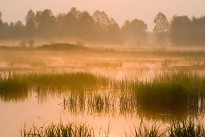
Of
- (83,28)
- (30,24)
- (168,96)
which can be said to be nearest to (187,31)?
(83,28)

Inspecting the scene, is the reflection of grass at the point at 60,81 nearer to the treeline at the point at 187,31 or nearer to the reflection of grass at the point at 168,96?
the reflection of grass at the point at 168,96

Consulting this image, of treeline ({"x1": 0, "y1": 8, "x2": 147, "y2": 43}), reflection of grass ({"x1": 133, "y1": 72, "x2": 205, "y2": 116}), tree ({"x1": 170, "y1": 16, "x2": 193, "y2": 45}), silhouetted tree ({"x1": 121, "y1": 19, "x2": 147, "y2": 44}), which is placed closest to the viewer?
reflection of grass ({"x1": 133, "y1": 72, "x2": 205, "y2": 116})

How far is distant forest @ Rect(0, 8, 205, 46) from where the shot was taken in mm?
81625

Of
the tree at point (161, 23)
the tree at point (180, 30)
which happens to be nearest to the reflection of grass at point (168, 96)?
the tree at point (180, 30)

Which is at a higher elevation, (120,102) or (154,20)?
(154,20)

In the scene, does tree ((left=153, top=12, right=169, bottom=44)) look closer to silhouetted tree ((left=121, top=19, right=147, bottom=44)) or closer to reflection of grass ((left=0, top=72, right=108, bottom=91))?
silhouetted tree ((left=121, top=19, right=147, bottom=44))

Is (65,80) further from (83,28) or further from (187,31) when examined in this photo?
(187,31)

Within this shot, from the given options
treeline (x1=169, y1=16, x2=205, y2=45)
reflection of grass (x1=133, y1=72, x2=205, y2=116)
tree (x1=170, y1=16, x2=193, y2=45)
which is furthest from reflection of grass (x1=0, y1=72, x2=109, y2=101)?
tree (x1=170, y1=16, x2=193, y2=45)

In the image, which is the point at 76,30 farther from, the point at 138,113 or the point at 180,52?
the point at 138,113

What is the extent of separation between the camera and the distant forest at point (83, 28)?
81625 mm

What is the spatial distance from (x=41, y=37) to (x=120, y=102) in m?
63.8

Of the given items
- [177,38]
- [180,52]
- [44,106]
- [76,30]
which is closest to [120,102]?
[44,106]

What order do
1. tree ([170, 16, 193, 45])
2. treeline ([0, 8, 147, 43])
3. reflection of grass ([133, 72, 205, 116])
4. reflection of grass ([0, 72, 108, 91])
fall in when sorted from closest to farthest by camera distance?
reflection of grass ([133, 72, 205, 116]) → reflection of grass ([0, 72, 108, 91]) → treeline ([0, 8, 147, 43]) → tree ([170, 16, 193, 45])

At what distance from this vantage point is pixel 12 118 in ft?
54.4
